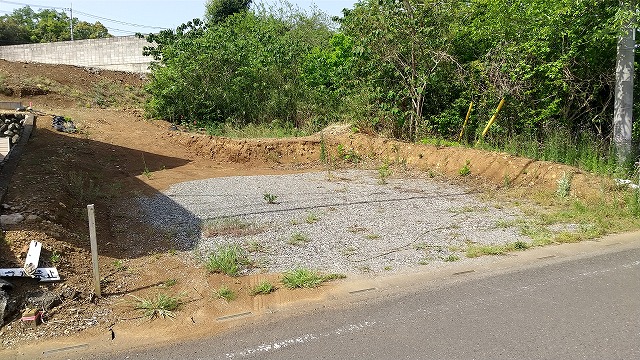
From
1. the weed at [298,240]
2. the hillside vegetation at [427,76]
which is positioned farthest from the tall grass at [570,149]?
the weed at [298,240]

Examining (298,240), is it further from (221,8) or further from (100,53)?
(221,8)

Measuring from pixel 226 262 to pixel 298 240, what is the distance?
1382mm

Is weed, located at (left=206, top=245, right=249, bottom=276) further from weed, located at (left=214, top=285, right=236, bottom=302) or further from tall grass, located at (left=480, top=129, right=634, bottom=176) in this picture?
tall grass, located at (left=480, top=129, right=634, bottom=176)

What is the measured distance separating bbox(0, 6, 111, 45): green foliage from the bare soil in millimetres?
23617

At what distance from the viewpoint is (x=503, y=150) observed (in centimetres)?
1163

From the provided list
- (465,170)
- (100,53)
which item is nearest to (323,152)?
(465,170)

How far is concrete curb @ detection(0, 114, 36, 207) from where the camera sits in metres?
6.99

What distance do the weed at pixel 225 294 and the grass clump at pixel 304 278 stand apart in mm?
546

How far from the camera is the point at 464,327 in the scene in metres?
3.86

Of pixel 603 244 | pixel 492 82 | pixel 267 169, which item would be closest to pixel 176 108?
pixel 267 169

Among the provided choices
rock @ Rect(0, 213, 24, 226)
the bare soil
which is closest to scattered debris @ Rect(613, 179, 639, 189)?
the bare soil

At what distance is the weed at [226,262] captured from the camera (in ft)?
16.4

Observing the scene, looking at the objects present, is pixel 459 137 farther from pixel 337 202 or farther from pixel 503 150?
pixel 337 202

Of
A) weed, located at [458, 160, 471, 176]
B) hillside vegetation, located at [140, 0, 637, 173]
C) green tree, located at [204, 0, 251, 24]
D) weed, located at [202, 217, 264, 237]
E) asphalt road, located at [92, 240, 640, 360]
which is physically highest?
green tree, located at [204, 0, 251, 24]
